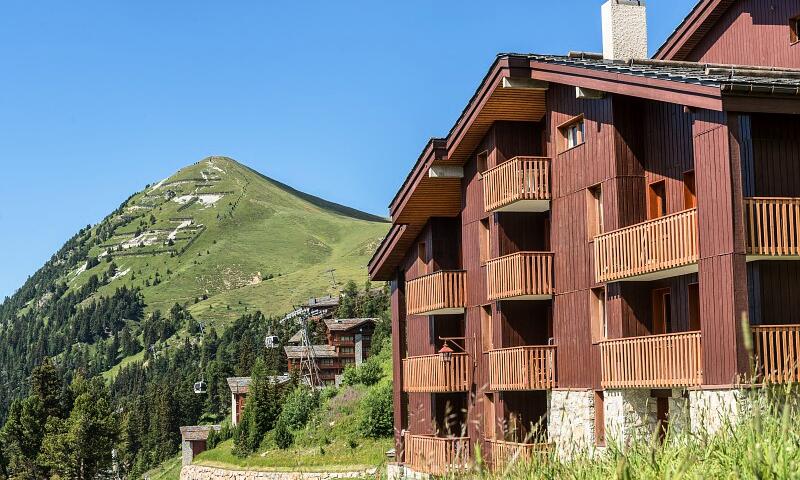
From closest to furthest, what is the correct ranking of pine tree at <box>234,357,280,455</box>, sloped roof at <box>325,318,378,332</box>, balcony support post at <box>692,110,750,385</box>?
balcony support post at <box>692,110,750,385</box>
pine tree at <box>234,357,280,455</box>
sloped roof at <box>325,318,378,332</box>

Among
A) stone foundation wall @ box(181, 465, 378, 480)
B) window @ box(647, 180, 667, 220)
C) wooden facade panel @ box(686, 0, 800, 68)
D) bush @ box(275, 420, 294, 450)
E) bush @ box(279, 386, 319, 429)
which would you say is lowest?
stone foundation wall @ box(181, 465, 378, 480)

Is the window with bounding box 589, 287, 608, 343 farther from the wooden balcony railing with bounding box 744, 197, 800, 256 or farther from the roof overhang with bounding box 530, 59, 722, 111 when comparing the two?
the wooden balcony railing with bounding box 744, 197, 800, 256

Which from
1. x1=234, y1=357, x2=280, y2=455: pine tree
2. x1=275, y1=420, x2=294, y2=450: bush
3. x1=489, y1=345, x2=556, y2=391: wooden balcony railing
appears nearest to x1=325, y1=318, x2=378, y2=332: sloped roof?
x1=234, y1=357, x2=280, y2=455: pine tree

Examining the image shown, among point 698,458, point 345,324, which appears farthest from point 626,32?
point 345,324

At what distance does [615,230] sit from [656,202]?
120 cm

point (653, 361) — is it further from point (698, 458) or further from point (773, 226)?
point (698, 458)

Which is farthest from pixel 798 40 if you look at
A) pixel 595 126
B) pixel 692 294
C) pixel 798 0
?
pixel 692 294

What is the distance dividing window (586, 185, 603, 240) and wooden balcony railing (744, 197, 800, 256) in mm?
6174

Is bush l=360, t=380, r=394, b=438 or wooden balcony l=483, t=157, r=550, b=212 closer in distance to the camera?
wooden balcony l=483, t=157, r=550, b=212

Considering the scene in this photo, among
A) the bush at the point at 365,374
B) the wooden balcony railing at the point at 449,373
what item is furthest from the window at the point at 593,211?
the bush at the point at 365,374

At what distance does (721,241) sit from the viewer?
19.9m

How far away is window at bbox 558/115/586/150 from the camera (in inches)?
1043

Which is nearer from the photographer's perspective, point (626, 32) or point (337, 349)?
point (626, 32)

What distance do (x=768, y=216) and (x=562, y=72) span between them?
7.02 m
